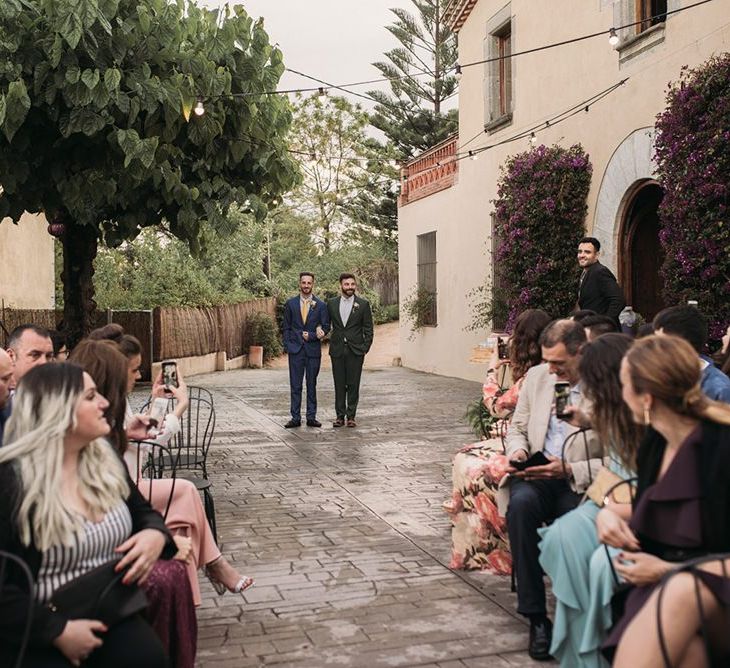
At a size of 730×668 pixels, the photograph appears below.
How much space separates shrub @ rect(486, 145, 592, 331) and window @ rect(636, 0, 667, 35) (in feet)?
6.43

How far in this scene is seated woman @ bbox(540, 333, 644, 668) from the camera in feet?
11.0

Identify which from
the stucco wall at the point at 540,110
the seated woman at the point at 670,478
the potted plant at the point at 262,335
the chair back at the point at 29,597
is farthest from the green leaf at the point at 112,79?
the potted plant at the point at 262,335

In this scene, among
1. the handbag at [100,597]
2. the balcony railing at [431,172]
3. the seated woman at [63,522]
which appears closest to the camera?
the seated woman at [63,522]

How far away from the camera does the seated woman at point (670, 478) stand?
8.74 feet

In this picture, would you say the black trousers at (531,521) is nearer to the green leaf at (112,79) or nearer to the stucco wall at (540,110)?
the green leaf at (112,79)

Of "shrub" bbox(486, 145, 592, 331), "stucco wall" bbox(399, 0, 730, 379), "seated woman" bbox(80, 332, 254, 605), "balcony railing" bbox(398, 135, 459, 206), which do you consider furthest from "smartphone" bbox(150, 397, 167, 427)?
"balcony railing" bbox(398, 135, 459, 206)

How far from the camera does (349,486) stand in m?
7.55

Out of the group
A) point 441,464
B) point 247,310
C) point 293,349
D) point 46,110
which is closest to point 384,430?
point 293,349

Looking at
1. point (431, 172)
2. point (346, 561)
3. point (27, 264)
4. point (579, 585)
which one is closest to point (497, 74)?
point (431, 172)

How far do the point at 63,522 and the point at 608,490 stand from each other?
6.65 feet

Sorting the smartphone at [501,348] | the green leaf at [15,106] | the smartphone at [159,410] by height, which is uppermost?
the green leaf at [15,106]

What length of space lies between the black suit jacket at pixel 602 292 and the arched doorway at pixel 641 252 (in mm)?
3090

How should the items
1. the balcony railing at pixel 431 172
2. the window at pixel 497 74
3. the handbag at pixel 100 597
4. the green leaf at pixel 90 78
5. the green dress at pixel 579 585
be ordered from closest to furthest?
the handbag at pixel 100 597
the green dress at pixel 579 585
the green leaf at pixel 90 78
the window at pixel 497 74
the balcony railing at pixel 431 172

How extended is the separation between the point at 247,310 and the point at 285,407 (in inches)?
481
